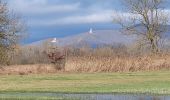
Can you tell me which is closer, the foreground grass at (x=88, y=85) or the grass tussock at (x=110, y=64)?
the foreground grass at (x=88, y=85)

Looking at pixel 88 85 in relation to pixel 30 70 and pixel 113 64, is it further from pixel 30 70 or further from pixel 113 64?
pixel 30 70

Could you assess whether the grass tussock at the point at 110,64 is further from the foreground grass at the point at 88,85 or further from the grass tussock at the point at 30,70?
the foreground grass at the point at 88,85

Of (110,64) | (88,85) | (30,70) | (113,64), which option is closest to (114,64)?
(113,64)

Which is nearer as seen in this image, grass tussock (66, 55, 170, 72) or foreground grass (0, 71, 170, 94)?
foreground grass (0, 71, 170, 94)

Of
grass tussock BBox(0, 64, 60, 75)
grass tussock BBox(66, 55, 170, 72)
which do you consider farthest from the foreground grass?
grass tussock BBox(0, 64, 60, 75)

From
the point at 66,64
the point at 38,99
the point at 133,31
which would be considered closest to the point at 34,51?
the point at 133,31

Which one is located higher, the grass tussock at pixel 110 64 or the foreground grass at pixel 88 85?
the grass tussock at pixel 110 64

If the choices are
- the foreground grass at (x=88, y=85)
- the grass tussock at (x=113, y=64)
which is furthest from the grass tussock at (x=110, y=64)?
the foreground grass at (x=88, y=85)

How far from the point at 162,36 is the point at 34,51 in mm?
22506

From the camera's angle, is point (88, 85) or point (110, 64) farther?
point (110, 64)

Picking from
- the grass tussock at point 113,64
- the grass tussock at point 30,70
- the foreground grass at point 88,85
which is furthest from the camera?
the grass tussock at point 30,70

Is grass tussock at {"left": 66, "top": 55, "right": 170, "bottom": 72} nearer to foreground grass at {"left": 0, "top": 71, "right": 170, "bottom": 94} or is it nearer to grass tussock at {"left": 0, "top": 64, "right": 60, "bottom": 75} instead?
grass tussock at {"left": 0, "top": 64, "right": 60, "bottom": 75}

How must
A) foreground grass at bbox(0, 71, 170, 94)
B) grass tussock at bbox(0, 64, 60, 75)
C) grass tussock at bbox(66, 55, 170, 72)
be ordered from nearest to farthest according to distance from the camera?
foreground grass at bbox(0, 71, 170, 94) → grass tussock at bbox(66, 55, 170, 72) → grass tussock at bbox(0, 64, 60, 75)

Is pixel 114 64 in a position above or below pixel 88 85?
above
